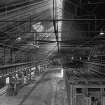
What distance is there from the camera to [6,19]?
18.4 feet

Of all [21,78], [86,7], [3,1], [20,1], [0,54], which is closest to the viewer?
[3,1]

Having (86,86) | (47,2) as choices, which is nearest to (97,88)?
(86,86)

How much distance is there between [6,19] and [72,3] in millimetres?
3106

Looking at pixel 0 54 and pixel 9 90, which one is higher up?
pixel 0 54

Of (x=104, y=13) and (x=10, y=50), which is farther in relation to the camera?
(x=10, y=50)

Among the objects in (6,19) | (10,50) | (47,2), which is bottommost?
(10,50)

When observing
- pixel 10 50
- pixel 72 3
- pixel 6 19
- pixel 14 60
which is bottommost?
pixel 14 60

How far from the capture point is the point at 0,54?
870 centimetres

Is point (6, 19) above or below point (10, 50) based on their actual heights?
above

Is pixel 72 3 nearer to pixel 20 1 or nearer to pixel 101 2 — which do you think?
pixel 101 2

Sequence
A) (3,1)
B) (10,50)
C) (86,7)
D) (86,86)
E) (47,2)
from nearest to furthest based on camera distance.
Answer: (3,1) → (86,86) → (47,2) → (86,7) → (10,50)

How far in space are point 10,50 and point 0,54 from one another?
1819 mm

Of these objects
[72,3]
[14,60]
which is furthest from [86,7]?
[14,60]

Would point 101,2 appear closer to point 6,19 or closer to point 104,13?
point 104,13
